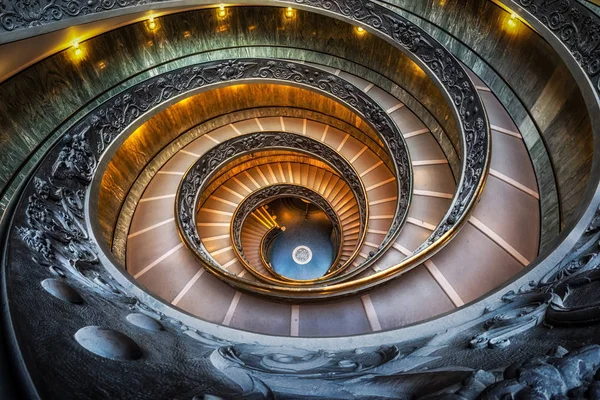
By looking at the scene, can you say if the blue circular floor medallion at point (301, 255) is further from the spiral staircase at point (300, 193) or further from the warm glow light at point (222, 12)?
the warm glow light at point (222, 12)

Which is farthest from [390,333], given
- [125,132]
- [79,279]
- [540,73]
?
[125,132]

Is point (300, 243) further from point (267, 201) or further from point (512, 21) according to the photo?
point (512, 21)

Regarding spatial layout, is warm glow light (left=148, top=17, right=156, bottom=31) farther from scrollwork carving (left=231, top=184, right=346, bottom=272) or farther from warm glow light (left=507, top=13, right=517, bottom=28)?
warm glow light (left=507, top=13, right=517, bottom=28)

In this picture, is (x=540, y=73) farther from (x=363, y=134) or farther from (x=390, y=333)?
(x=390, y=333)

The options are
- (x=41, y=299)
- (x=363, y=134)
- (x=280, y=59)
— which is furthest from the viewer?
(x=363, y=134)

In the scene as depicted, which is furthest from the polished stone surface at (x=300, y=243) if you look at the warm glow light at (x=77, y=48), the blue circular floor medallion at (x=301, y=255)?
the warm glow light at (x=77, y=48)

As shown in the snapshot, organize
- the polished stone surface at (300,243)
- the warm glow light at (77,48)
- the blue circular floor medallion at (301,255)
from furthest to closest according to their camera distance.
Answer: the blue circular floor medallion at (301,255) → the polished stone surface at (300,243) → the warm glow light at (77,48)

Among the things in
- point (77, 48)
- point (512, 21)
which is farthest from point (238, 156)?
point (512, 21)
